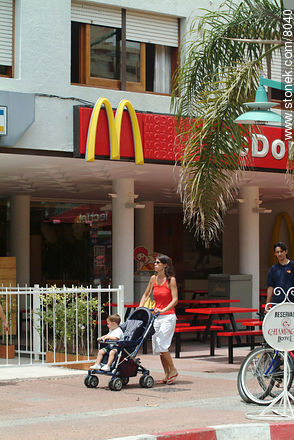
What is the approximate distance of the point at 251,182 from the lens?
1875 centimetres

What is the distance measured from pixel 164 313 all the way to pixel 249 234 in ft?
27.6

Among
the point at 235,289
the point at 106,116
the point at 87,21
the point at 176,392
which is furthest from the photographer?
the point at 235,289

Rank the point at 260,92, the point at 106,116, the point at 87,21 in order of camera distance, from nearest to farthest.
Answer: the point at 260,92, the point at 106,116, the point at 87,21

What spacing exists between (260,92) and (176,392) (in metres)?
4.45

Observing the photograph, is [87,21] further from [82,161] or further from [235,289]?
[235,289]

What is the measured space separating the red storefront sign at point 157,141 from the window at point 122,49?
1.23 m

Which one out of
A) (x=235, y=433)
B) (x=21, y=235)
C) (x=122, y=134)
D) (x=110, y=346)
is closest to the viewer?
(x=235, y=433)

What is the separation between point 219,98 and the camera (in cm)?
1264

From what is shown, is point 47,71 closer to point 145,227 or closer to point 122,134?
point 122,134

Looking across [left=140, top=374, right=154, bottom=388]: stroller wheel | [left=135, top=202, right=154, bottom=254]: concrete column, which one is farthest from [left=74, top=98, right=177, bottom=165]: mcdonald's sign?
[left=135, top=202, right=154, bottom=254]: concrete column

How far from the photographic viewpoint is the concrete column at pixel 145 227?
23.6 m

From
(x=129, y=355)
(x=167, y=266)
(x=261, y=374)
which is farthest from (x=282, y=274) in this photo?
(x=129, y=355)

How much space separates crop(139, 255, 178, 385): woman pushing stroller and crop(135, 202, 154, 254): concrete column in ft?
39.4

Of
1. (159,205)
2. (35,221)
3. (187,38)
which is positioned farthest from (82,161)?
(159,205)
